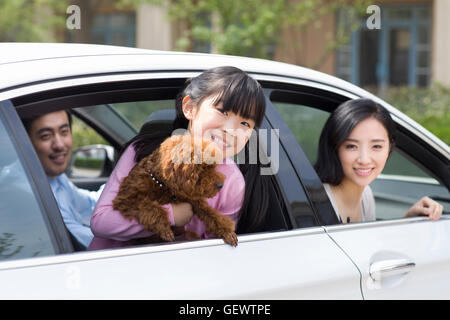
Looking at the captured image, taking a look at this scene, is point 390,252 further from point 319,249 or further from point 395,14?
point 395,14

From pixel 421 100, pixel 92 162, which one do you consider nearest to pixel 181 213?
pixel 92 162

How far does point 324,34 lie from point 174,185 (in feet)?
39.4

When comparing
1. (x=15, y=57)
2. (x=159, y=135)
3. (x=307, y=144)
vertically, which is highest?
(x=15, y=57)

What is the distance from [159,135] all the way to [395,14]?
12888 mm

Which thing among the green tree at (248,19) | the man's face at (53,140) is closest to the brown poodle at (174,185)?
the man's face at (53,140)

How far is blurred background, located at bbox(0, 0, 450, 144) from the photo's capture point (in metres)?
10.6

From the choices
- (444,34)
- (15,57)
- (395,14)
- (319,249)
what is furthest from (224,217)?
(395,14)

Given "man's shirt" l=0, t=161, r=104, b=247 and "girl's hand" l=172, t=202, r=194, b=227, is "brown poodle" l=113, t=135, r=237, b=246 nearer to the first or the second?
"girl's hand" l=172, t=202, r=194, b=227

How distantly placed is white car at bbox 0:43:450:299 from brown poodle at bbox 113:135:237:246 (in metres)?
0.08

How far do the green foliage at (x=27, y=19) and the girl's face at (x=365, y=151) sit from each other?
984 cm

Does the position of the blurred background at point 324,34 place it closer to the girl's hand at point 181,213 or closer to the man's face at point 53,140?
the man's face at point 53,140

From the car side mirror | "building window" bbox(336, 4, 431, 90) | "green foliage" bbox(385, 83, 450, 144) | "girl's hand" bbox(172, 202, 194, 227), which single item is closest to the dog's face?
"girl's hand" bbox(172, 202, 194, 227)

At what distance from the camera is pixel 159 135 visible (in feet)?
6.40

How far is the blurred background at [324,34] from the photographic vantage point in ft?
34.7
